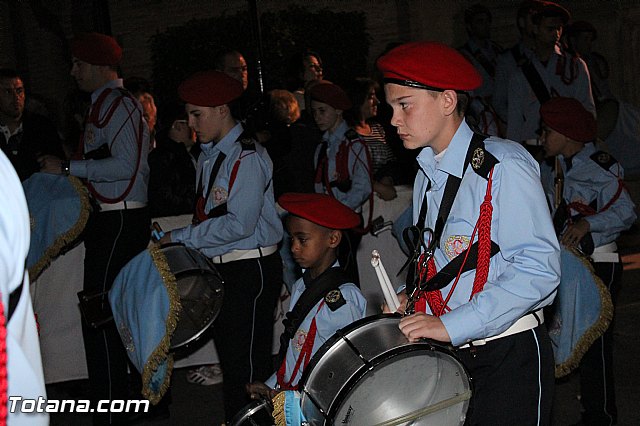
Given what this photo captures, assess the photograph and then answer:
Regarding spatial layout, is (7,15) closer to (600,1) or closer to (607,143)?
(600,1)

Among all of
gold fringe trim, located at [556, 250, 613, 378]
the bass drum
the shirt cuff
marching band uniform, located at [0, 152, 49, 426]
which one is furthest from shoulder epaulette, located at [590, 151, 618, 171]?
marching band uniform, located at [0, 152, 49, 426]

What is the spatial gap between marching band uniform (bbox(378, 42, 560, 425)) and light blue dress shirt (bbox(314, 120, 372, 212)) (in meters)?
3.82

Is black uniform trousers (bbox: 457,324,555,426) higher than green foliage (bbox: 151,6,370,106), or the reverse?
black uniform trousers (bbox: 457,324,555,426)

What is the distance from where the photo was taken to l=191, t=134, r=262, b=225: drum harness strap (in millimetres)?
5102

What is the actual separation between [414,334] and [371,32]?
1134 centimetres

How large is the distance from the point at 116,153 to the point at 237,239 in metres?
1.30

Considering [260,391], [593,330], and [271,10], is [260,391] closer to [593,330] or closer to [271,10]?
[593,330]

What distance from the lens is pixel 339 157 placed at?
24.0ft

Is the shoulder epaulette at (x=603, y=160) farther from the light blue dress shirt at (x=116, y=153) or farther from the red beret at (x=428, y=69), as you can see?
the light blue dress shirt at (x=116, y=153)

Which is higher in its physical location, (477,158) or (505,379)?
(477,158)

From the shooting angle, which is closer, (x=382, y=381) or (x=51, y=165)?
(x=382, y=381)

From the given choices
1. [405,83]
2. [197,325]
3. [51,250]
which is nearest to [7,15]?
[51,250]

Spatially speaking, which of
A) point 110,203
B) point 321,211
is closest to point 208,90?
point 321,211

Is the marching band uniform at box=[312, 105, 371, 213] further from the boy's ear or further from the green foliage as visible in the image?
the green foliage
